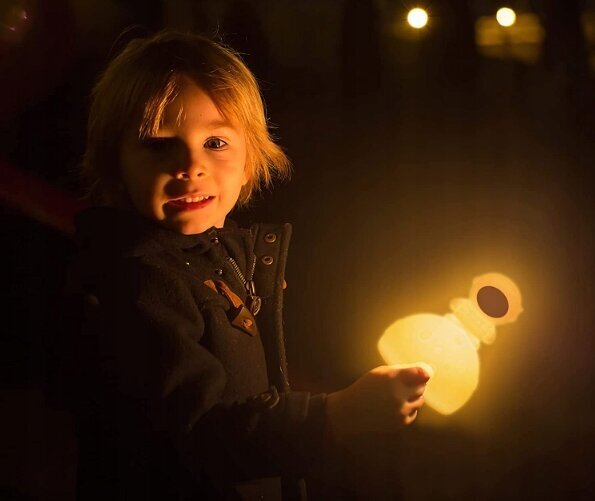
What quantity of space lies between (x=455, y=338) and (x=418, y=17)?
0.64 m

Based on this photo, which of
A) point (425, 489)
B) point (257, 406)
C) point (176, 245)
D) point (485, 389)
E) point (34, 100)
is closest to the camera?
point (257, 406)

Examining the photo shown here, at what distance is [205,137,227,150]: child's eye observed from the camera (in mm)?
1093

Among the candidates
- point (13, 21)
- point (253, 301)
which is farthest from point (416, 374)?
point (13, 21)

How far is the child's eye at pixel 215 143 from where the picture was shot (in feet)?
3.59

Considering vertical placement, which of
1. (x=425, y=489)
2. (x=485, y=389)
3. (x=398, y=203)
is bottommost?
(x=425, y=489)

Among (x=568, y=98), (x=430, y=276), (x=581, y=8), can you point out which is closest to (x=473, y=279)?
(x=430, y=276)

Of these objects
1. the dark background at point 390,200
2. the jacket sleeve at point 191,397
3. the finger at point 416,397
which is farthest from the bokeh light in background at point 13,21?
the finger at point 416,397

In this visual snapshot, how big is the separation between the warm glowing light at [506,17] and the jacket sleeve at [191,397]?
80 centimetres

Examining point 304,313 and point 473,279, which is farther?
point 304,313

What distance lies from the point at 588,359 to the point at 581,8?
68 centimetres

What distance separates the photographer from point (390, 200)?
1270 mm

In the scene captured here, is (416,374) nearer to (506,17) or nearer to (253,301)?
(253,301)

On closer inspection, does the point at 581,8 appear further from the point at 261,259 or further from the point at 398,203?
the point at 261,259

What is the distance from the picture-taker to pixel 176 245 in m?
1.06
